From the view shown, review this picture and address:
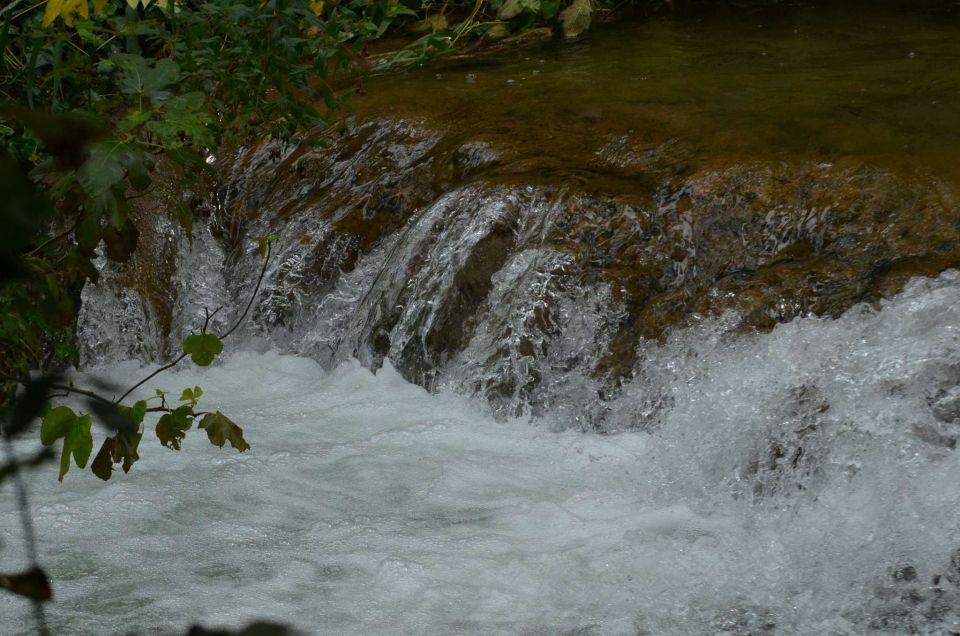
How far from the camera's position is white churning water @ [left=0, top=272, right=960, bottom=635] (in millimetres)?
2521

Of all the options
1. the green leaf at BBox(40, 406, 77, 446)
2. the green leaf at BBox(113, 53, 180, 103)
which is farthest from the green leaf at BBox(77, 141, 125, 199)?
the green leaf at BBox(113, 53, 180, 103)

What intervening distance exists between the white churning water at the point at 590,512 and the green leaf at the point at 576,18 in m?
3.49

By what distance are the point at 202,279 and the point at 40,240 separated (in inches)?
84.8

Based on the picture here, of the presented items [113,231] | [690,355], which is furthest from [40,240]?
[690,355]

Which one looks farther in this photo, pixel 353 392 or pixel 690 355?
pixel 353 392

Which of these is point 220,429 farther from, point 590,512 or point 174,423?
point 590,512

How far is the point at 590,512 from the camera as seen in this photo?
9.96 feet

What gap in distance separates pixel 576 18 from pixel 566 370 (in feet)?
11.7

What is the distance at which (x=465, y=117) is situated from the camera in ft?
16.1

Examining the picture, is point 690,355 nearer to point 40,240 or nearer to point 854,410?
point 854,410

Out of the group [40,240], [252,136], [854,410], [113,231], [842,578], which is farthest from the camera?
[252,136]

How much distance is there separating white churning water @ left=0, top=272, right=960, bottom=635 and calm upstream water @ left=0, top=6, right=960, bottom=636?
0.4 inches

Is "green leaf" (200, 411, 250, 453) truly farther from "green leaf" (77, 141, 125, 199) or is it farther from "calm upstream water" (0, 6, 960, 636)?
"green leaf" (77, 141, 125, 199)

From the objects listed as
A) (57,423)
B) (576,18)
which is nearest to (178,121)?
(57,423)
